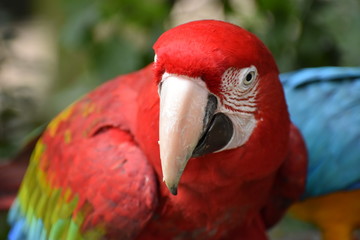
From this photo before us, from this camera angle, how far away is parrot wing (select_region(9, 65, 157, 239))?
1065 mm

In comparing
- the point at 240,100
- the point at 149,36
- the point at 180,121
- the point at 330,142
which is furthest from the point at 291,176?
the point at 149,36

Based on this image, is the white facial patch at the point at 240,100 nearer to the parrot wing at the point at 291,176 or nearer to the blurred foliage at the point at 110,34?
the parrot wing at the point at 291,176

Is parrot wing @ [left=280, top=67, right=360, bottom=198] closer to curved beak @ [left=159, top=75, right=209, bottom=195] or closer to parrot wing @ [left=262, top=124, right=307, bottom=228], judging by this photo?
parrot wing @ [left=262, top=124, right=307, bottom=228]

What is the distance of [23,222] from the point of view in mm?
1386

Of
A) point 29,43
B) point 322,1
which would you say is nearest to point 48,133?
point 322,1

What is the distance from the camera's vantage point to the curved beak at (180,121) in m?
0.88

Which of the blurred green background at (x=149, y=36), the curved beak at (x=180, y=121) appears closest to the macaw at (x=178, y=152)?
the curved beak at (x=180, y=121)

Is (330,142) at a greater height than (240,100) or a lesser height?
lesser

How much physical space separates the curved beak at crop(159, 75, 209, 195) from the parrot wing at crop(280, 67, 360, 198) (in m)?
0.64

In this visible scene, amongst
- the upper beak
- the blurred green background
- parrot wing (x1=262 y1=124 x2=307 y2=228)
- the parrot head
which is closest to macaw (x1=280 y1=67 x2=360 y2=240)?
parrot wing (x1=262 y1=124 x2=307 y2=228)

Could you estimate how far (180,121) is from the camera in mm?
876

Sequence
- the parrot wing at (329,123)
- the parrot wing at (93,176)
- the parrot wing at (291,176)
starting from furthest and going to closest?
the parrot wing at (329,123), the parrot wing at (291,176), the parrot wing at (93,176)

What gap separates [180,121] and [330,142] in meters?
0.71

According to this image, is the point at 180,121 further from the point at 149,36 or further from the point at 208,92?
the point at 149,36
